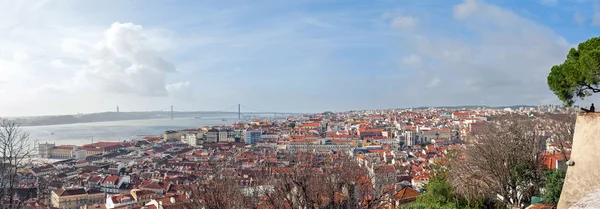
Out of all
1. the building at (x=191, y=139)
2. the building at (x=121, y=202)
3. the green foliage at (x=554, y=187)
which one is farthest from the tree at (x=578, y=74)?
the building at (x=191, y=139)

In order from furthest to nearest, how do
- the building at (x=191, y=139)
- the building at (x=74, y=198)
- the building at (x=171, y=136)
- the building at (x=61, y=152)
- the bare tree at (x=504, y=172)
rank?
the building at (x=171, y=136) → the building at (x=191, y=139) → the building at (x=61, y=152) → the building at (x=74, y=198) → the bare tree at (x=504, y=172)

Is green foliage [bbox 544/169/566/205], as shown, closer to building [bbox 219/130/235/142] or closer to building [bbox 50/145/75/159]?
building [bbox 50/145/75/159]

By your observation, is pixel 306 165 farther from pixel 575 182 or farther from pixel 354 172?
pixel 575 182

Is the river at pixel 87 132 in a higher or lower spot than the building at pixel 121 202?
higher

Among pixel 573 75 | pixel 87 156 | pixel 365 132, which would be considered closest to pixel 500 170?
pixel 573 75

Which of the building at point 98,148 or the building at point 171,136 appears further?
the building at point 171,136

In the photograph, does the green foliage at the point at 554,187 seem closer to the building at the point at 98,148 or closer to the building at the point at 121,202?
the building at the point at 121,202
